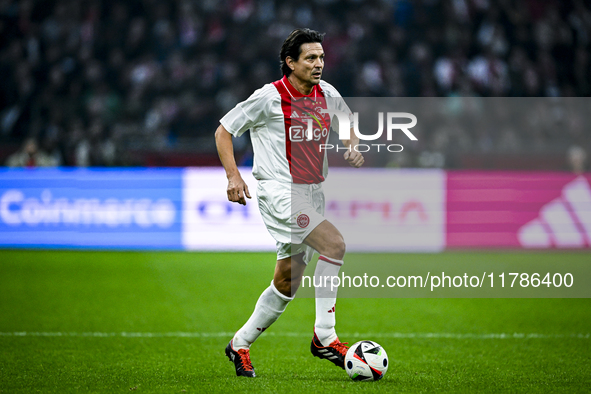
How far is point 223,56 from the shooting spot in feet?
46.0

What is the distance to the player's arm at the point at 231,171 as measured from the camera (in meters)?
3.64

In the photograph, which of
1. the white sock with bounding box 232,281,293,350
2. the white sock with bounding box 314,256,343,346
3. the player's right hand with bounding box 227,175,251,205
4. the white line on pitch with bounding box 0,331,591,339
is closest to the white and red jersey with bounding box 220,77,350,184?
the player's right hand with bounding box 227,175,251,205

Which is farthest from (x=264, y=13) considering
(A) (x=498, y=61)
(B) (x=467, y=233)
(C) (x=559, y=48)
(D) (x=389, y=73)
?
(B) (x=467, y=233)

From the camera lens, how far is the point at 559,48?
45.2 feet

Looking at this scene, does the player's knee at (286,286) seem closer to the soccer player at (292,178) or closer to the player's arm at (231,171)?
the soccer player at (292,178)

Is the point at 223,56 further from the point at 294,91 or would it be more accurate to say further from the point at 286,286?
the point at 286,286

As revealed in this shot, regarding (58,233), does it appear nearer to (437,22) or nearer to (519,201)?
(519,201)

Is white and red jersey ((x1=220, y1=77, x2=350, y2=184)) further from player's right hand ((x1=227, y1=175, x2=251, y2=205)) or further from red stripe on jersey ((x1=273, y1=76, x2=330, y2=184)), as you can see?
player's right hand ((x1=227, y1=175, x2=251, y2=205))

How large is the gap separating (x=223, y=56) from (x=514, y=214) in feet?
21.8

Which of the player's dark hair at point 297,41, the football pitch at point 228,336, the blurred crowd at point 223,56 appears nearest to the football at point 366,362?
the football pitch at point 228,336

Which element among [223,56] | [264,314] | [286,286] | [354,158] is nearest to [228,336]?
[264,314]

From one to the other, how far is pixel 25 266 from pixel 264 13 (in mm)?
7795

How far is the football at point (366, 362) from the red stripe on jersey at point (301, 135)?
0.94m

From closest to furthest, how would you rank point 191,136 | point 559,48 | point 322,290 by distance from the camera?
point 322,290, point 191,136, point 559,48
